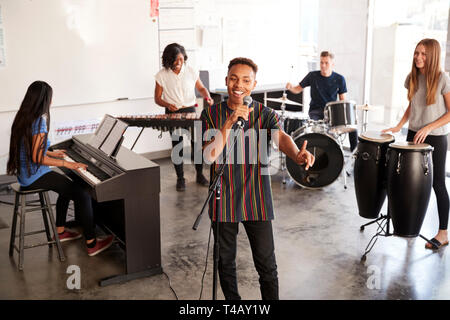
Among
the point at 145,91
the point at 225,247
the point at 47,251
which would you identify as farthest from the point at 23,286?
the point at 145,91

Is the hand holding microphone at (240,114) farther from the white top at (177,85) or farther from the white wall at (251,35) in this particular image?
the white wall at (251,35)

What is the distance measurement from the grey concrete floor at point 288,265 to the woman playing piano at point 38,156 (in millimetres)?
506

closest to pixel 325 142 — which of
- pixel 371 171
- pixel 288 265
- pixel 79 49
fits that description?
pixel 371 171

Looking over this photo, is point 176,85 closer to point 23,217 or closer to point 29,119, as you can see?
point 29,119

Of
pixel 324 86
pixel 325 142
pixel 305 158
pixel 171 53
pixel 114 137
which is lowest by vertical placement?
A: pixel 325 142

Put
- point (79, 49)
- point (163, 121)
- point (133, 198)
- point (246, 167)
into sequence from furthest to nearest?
→ point (79, 49), point (163, 121), point (133, 198), point (246, 167)

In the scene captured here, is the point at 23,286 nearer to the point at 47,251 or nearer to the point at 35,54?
the point at 47,251

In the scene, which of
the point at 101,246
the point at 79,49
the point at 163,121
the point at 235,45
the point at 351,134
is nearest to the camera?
the point at 101,246

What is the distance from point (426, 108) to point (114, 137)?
2.34 m

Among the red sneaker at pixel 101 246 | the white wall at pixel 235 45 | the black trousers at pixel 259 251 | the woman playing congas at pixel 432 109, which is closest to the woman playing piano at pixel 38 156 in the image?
the red sneaker at pixel 101 246

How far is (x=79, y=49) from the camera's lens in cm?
622

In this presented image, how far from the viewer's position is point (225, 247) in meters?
2.84

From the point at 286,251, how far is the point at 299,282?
548 millimetres
